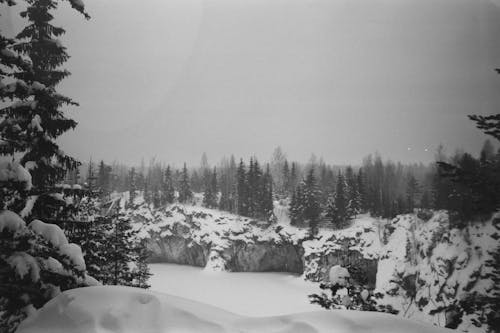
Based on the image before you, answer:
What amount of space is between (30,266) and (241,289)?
1747 inches

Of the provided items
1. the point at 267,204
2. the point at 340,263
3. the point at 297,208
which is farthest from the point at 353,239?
the point at 267,204

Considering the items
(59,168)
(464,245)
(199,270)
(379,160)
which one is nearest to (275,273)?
(199,270)

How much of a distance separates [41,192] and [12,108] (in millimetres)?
2088

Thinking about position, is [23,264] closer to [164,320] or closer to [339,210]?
[164,320]

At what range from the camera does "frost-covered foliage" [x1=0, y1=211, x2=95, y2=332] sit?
14.5ft

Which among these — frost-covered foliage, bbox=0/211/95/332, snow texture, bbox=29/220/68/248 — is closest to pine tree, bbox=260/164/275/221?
frost-covered foliage, bbox=0/211/95/332

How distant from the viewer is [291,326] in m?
3.57

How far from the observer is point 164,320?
3.58m

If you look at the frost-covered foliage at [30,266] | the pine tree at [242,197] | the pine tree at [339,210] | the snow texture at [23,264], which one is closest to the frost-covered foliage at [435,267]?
the pine tree at [339,210]

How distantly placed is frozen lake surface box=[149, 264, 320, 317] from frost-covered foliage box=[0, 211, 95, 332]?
3043cm

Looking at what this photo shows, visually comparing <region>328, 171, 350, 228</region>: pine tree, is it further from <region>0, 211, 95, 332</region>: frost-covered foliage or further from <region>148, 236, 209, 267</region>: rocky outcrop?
<region>0, 211, 95, 332</region>: frost-covered foliage

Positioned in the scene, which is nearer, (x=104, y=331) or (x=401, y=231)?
(x=104, y=331)

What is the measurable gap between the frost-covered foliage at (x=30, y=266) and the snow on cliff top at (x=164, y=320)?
3.86ft

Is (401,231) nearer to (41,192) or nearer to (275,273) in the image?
(275,273)
